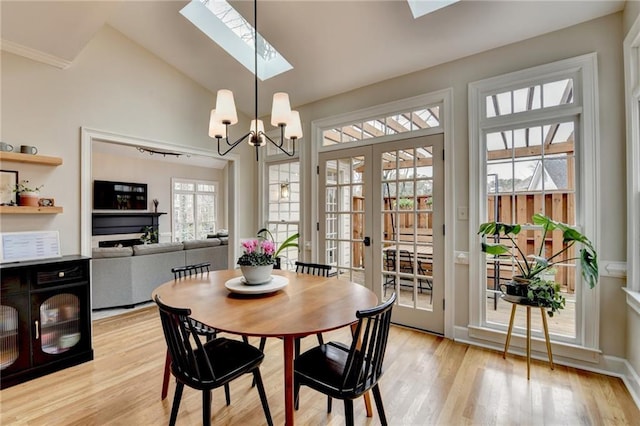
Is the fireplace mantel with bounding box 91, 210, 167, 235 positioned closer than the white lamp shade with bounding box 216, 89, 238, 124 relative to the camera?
No

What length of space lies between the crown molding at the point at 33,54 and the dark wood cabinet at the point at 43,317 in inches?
73.2

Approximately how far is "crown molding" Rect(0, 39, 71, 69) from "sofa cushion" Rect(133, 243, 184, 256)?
88.4 inches

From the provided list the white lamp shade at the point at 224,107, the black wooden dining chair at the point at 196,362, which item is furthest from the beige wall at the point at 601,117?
the black wooden dining chair at the point at 196,362

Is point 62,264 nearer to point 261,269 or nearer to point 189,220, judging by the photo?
point 261,269

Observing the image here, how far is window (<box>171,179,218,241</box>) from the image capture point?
8164 millimetres

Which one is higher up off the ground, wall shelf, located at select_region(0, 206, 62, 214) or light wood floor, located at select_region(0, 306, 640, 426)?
wall shelf, located at select_region(0, 206, 62, 214)

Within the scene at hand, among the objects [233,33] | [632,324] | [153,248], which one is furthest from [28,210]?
[632,324]

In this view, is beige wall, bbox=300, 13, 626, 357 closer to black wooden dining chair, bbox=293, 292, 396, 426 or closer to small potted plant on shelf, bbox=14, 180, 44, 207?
black wooden dining chair, bbox=293, 292, 396, 426

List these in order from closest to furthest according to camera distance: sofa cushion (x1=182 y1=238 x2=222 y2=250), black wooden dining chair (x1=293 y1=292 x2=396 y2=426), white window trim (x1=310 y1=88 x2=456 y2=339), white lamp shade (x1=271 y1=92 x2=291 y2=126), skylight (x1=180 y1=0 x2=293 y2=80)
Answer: black wooden dining chair (x1=293 y1=292 x2=396 y2=426)
white lamp shade (x1=271 y1=92 x2=291 y2=126)
white window trim (x1=310 y1=88 x2=456 y2=339)
skylight (x1=180 y1=0 x2=293 y2=80)
sofa cushion (x1=182 y1=238 x2=222 y2=250)

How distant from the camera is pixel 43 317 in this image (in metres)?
2.49

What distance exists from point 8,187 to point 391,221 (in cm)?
367

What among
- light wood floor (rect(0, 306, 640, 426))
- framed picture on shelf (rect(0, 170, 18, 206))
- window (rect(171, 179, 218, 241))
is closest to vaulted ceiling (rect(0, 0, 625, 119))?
framed picture on shelf (rect(0, 170, 18, 206))

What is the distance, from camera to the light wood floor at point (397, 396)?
6.13 ft

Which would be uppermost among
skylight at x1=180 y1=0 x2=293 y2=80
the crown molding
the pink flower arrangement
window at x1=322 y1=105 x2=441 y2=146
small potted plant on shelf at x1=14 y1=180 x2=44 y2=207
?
skylight at x1=180 y1=0 x2=293 y2=80
